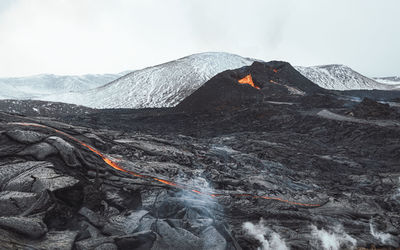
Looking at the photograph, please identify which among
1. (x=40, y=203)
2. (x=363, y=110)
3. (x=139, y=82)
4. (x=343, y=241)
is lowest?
(x=343, y=241)

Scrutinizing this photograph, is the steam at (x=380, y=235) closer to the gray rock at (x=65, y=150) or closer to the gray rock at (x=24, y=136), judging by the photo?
the gray rock at (x=65, y=150)

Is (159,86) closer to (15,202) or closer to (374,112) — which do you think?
(374,112)

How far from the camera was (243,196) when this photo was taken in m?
7.73

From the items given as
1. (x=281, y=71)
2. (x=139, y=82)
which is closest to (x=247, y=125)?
(x=281, y=71)

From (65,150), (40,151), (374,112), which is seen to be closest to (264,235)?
(65,150)

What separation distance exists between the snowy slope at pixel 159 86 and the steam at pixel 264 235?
110 feet

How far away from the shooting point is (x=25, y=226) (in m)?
4.15

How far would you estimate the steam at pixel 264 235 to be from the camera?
17.0 ft

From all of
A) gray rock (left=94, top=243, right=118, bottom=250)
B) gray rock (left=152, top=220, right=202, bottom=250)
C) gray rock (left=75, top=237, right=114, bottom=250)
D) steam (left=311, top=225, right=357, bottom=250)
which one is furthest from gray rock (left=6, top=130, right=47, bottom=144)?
steam (left=311, top=225, right=357, bottom=250)

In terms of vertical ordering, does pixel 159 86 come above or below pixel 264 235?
above

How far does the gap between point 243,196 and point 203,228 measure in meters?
3.14

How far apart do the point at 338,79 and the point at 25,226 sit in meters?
82.7

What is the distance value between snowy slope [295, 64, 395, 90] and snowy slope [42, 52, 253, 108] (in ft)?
81.0

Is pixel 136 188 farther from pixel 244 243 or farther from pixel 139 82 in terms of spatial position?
pixel 139 82
